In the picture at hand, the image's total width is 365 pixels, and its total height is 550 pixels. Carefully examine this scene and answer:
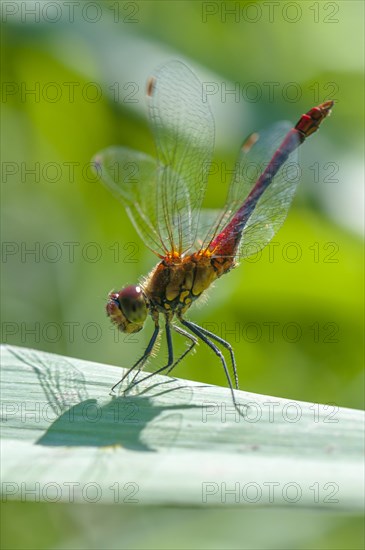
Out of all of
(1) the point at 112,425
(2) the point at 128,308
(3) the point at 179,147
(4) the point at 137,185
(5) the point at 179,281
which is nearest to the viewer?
(1) the point at 112,425

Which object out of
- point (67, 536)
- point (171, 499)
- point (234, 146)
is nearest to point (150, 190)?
point (234, 146)

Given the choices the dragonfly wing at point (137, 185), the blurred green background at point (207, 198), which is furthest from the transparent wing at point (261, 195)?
the blurred green background at point (207, 198)

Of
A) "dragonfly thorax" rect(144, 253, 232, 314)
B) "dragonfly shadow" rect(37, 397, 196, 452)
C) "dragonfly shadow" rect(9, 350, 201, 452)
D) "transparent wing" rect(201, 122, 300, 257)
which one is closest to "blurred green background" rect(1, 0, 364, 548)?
"transparent wing" rect(201, 122, 300, 257)

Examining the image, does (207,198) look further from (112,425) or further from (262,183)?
(112,425)

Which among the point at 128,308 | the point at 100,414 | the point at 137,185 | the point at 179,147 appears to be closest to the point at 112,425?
the point at 100,414

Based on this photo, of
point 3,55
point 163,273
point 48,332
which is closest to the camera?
point 163,273

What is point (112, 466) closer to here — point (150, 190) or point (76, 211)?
point (150, 190)
